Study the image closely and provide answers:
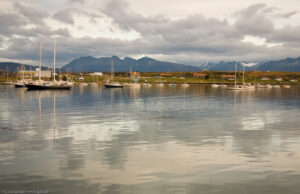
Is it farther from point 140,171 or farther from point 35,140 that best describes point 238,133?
point 35,140

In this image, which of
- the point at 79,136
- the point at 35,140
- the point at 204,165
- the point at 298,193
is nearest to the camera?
the point at 298,193

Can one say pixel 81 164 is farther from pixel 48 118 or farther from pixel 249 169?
pixel 48 118

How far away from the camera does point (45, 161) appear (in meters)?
21.0

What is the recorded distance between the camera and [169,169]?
19391 millimetres

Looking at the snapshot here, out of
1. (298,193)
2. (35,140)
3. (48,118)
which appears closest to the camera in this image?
(298,193)

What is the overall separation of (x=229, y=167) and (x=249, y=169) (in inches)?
46.8

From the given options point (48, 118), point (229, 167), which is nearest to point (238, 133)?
point (229, 167)

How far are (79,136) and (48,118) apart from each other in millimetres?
15325

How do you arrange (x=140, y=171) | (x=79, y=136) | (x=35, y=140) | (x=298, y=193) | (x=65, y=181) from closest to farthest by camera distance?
(x=298, y=193) < (x=65, y=181) < (x=140, y=171) < (x=35, y=140) < (x=79, y=136)

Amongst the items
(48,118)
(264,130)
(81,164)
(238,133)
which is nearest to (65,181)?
(81,164)

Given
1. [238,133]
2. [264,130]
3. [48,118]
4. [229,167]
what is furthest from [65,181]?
[48,118]

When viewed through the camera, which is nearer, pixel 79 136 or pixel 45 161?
pixel 45 161

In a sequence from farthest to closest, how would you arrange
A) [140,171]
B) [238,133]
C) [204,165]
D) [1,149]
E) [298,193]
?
[238,133] → [1,149] → [204,165] → [140,171] → [298,193]

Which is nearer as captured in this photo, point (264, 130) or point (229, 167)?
point (229, 167)
